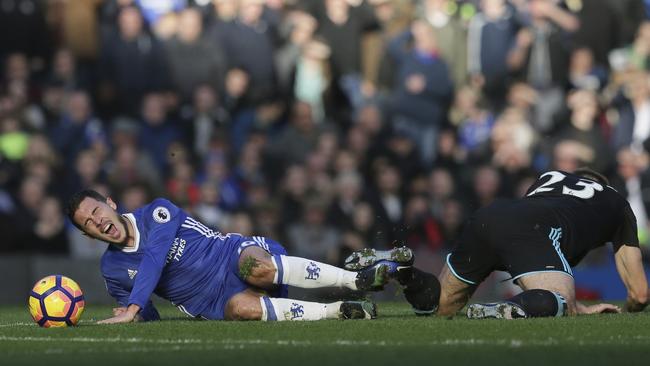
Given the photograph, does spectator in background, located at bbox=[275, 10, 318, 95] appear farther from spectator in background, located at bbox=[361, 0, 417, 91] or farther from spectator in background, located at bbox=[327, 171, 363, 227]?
spectator in background, located at bbox=[327, 171, 363, 227]

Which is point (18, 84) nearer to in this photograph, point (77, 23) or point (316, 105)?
point (77, 23)

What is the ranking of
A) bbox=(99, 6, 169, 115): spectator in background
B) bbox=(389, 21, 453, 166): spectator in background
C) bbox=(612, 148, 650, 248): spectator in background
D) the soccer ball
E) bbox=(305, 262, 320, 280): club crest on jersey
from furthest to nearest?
bbox=(389, 21, 453, 166): spectator in background
bbox=(99, 6, 169, 115): spectator in background
bbox=(612, 148, 650, 248): spectator in background
bbox=(305, 262, 320, 280): club crest on jersey
the soccer ball

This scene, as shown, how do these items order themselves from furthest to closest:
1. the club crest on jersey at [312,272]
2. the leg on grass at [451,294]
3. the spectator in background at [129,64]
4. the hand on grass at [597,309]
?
the spectator in background at [129,64] < the leg on grass at [451,294] < the hand on grass at [597,309] < the club crest on jersey at [312,272]

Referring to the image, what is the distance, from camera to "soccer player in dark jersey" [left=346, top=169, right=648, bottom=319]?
10.8 meters

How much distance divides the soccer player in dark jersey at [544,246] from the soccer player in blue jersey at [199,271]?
1.47ft

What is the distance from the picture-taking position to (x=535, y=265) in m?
10.9

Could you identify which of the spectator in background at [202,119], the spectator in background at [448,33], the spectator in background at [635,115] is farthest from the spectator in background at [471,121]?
the spectator in background at [202,119]

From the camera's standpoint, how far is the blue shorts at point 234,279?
37.2 feet

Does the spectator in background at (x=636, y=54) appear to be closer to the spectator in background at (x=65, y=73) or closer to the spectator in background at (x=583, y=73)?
the spectator in background at (x=583, y=73)

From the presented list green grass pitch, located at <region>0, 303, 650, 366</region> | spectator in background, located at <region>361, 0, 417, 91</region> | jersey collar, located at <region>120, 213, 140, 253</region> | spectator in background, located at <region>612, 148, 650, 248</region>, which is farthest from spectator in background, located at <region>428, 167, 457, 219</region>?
jersey collar, located at <region>120, 213, 140, 253</region>

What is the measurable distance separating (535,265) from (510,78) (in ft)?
31.2

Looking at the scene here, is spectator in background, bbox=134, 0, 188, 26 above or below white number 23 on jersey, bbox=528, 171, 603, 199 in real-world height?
above

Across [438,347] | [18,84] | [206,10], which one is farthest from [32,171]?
[438,347]

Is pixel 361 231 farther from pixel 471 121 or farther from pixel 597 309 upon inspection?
pixel 597 309
